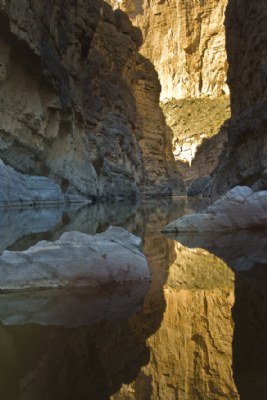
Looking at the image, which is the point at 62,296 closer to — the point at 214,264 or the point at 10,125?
the point at 214,264

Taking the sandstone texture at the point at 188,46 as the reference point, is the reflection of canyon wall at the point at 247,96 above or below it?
below

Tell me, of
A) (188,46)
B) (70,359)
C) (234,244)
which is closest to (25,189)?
(234,244)

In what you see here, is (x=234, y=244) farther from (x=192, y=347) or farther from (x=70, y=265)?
(x=192, y=347)

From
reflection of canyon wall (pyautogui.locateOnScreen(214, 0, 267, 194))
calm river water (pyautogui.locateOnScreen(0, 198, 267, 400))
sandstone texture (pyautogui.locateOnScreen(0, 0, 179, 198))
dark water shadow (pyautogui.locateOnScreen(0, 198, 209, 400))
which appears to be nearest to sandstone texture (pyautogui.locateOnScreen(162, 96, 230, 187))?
sandstone texture (pyautogui.locateOnScreen(0, 0, 179, 198))

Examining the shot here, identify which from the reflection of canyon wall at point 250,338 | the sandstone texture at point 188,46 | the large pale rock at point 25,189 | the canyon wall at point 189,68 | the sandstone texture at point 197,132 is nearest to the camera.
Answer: the reflection of canyon wall at point 250,338

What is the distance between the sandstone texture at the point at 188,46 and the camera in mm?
79144

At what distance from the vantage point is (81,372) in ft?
6.02

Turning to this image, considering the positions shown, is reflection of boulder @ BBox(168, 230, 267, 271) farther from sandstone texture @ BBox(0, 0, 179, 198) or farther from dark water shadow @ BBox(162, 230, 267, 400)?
sandstone texture @ BBox(0, 0, 179, 198)

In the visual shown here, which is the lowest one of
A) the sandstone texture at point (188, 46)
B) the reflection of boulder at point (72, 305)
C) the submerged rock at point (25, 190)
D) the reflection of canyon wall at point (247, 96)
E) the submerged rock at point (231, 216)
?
the reflection of boulder at point (72, 305)

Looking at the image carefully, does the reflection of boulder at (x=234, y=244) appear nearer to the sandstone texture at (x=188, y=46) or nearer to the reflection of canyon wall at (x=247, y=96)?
the reflection of canyon wall at (x=247, y=96)

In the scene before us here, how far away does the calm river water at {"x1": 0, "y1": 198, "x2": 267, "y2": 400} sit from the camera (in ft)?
5.61

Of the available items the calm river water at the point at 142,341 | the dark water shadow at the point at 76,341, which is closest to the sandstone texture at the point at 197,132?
the calm river water at the point at 142,341

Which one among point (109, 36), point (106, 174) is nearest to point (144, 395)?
point (106, 174)

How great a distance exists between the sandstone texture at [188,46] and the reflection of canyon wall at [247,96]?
57.4 metres
